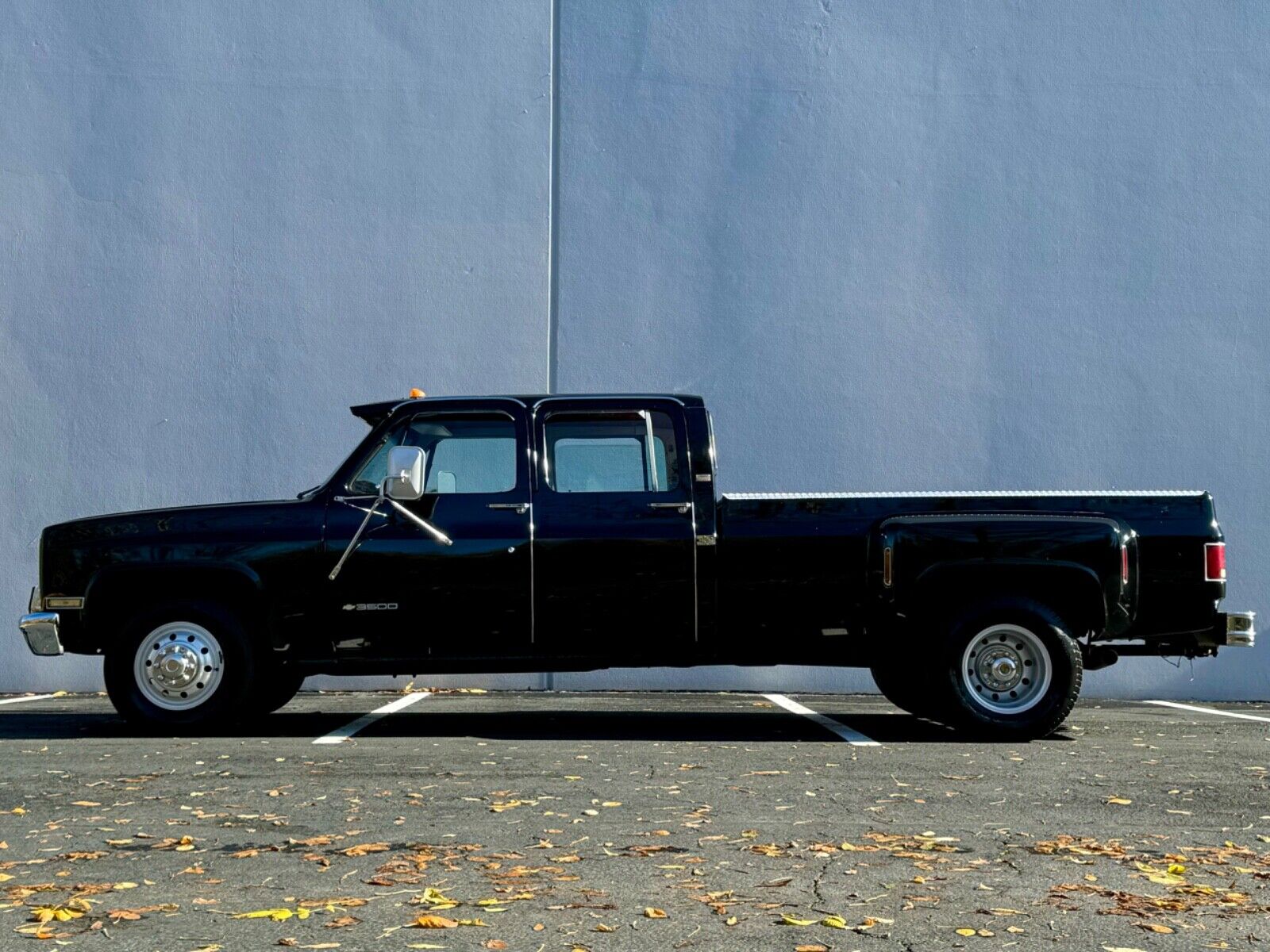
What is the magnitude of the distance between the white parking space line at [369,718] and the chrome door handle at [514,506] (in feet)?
5.16

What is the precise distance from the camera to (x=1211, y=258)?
45.6ft

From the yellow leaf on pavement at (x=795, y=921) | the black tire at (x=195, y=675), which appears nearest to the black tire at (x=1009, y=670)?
the black tire at (x=195, y=675)

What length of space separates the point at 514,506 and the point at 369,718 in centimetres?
214

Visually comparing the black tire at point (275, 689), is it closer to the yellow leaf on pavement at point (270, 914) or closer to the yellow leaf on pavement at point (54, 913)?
the yellow leaf on pavement at point (54, 913)

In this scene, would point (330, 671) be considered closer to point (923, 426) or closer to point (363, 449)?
point (363, 449)

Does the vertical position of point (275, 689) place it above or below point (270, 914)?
above

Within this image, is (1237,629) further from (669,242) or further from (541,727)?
(669,242)

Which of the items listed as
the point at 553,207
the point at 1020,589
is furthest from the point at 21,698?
the point at 1020,589

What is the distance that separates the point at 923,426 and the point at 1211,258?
2.97 m

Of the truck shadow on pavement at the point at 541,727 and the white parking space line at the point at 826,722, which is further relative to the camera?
the truck shadow on pavement at the point at 541,727

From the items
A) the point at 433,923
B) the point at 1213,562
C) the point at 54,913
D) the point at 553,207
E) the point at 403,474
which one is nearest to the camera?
the point at 433,923

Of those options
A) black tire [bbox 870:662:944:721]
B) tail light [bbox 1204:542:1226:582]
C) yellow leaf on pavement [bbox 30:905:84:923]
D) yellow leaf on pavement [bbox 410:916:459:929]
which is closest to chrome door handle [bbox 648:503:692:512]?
black tire [bbox 870:662:944:721]

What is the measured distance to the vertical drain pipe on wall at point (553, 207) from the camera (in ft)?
45.0

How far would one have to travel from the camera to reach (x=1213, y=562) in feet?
30.2
